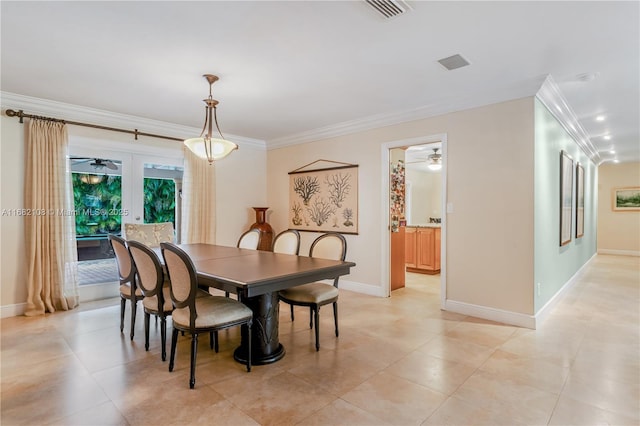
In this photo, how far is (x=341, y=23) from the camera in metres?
2.31

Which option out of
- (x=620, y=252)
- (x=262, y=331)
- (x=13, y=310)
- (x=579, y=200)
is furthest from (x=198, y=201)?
(x=620, y=252)

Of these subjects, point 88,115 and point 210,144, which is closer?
point 210,144

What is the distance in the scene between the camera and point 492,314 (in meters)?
3.66

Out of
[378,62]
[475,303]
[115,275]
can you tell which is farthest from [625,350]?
[115,275]

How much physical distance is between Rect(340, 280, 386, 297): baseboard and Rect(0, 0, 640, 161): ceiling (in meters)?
2.35

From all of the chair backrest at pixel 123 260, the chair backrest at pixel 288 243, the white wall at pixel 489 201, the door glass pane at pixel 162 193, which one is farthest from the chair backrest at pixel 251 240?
the white wall at pixel 489 201

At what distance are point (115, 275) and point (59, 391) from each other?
2.68 m

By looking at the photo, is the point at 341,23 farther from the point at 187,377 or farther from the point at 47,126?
the point at 47,126

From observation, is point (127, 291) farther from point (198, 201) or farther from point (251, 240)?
point (198, 201)

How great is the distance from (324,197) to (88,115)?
3.33 meters

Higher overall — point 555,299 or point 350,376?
point 555,299

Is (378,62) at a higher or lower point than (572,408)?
higher

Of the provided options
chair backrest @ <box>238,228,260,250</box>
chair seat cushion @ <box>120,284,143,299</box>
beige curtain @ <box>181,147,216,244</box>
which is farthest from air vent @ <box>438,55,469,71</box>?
beige curtain @ <box>181,147,216,244</box>

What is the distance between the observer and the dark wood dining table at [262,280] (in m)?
2.27
